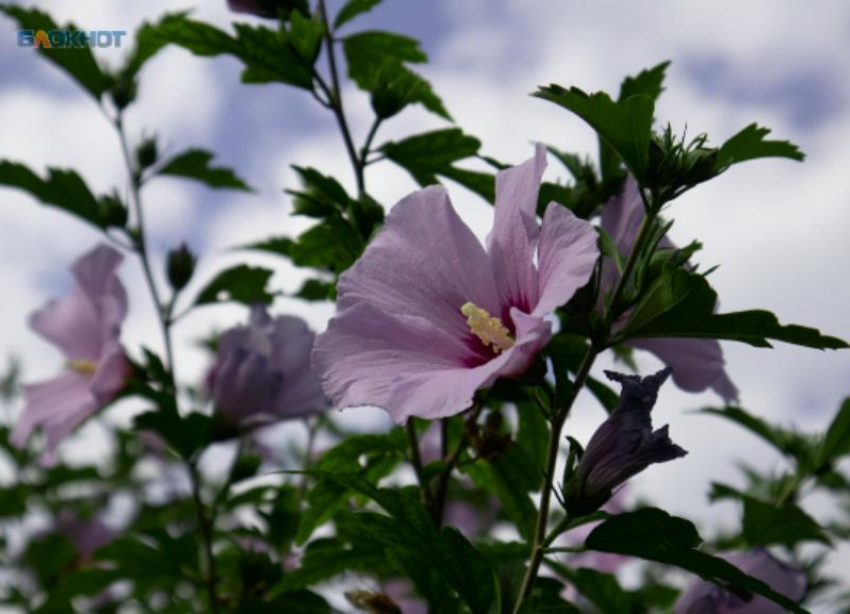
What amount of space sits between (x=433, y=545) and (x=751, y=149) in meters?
0.57

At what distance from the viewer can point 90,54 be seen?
211cm

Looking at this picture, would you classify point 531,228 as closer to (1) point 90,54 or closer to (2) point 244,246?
(2) point 244,246

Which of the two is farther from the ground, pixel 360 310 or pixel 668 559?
pixel 360 310

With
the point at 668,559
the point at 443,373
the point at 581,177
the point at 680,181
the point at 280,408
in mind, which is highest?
the point at 680,181

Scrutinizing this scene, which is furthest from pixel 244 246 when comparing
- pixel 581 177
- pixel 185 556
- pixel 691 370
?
pixel 691 370

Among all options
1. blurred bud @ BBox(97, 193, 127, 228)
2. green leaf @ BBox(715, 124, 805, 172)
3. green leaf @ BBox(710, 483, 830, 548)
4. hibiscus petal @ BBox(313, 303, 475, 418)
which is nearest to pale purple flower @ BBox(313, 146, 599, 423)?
hibiscus petal @ BBox(313, 303, 475, 418)

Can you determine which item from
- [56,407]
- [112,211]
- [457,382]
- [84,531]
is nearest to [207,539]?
[56,407]

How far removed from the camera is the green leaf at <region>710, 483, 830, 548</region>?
1625 millimetres

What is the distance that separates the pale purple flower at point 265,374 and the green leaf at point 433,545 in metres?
0.81

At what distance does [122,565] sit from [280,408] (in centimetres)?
40

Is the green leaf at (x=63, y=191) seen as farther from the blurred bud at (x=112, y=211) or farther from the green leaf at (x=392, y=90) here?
the green leaf at (x=392, y=90)

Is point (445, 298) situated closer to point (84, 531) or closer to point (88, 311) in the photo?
point (88, 311)

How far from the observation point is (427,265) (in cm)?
116

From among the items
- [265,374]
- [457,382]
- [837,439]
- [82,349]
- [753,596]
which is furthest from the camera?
[82,349]
